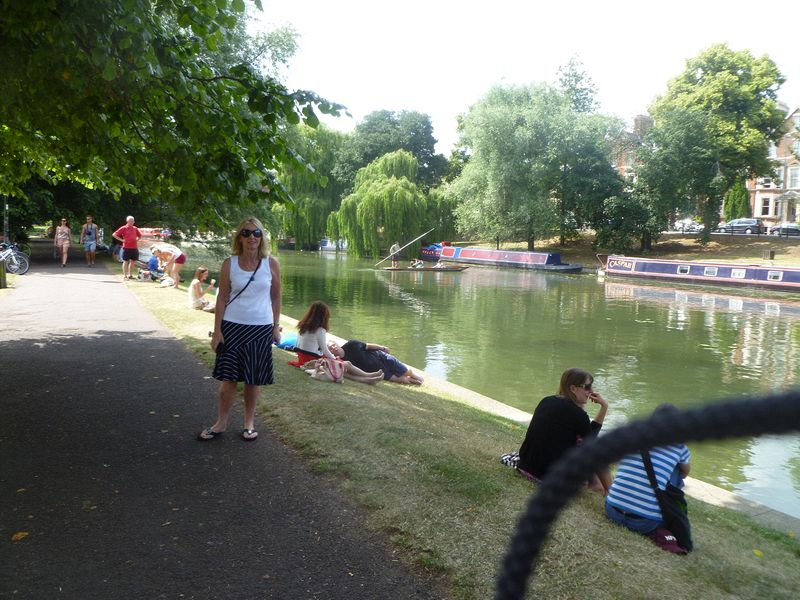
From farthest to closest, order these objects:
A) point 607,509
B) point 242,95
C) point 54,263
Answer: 1. point 54,263
2. point 242,95
3. point 607,509

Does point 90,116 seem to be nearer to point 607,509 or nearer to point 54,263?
point 607,509

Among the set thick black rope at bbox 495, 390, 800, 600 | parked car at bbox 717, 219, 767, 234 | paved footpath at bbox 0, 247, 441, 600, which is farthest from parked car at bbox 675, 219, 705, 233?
thick black rope at bbox 495, 390, 800, 600

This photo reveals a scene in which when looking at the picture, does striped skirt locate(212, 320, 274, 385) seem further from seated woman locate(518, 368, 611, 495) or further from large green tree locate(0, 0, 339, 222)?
seated woman locate(518, 368, 611, 495)

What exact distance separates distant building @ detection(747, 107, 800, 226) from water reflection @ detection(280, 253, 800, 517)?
132 ft

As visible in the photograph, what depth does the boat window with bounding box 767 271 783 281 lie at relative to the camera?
36159 mm

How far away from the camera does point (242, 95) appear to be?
7484 mm

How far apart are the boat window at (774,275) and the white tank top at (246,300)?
36705 mm

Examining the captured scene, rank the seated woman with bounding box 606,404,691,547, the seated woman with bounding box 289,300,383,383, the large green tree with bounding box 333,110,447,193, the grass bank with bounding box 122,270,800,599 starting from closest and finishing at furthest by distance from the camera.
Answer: the grass bank with bounding box 122,270,800,599 → the seated woman with bounding box 606,404,691,547 → the seated woman with bounding box 289,300,383,383 → the large green tree with bounding box 333,110,447,193

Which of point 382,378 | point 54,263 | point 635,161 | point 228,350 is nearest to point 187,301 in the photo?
point 382,378

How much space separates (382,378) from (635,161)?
5064 centimetres

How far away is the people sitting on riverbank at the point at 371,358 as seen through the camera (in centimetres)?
1116

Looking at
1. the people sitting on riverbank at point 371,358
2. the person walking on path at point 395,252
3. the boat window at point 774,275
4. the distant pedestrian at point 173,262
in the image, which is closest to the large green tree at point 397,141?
the person walking on path at point 395,252

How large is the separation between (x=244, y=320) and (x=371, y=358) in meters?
5.00

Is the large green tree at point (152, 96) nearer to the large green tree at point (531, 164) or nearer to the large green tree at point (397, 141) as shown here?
the large green tree at point (531, 164)
